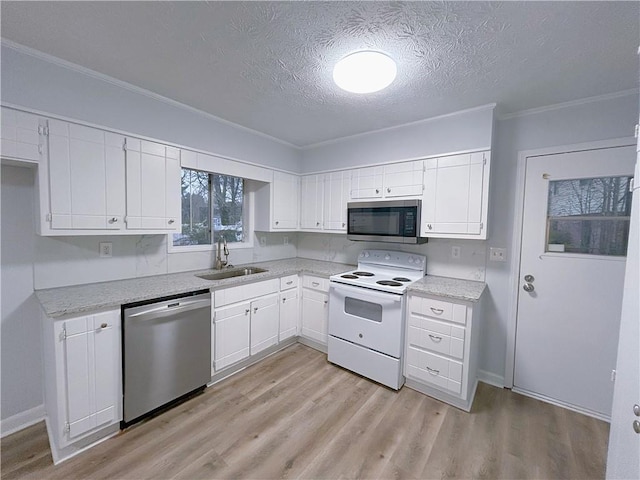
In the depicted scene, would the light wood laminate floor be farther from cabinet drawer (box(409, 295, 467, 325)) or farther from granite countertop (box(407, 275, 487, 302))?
granite countertop (box(407, 275, 487, 302))

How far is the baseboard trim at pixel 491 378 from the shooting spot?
2439mm

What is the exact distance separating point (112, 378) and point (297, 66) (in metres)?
2.34

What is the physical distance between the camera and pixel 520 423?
1.97 m

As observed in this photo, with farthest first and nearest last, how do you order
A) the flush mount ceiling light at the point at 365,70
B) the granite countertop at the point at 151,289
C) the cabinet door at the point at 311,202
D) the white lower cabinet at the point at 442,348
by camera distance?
the cabinet door at the point at 311,202, the white lower cabinet at the point at 442,348, the granite countertop at the point at 151,289, the flush mount ceiling light at the point at 365,70

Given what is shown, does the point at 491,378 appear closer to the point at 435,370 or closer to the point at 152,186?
the point at 435,370

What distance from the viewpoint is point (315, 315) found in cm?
299

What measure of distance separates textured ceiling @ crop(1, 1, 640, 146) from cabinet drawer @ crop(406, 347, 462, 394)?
2.09 meters

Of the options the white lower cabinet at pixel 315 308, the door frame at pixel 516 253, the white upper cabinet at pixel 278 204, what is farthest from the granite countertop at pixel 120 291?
the door frame at pixel 516 253

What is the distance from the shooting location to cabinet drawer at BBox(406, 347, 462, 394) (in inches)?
82.3

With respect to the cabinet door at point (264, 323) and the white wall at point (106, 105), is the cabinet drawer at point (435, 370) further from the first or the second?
the white wall at point (106, 105)

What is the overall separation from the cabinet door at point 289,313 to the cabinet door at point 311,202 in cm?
88

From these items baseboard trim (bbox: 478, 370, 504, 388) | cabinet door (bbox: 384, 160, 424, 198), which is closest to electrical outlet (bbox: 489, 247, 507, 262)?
cabinet door (bbox: 384, 160, 424, 198)

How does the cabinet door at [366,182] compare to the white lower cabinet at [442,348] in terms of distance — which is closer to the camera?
the white lower cabinet at [442,348]

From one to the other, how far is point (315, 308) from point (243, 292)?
2.88 feet
